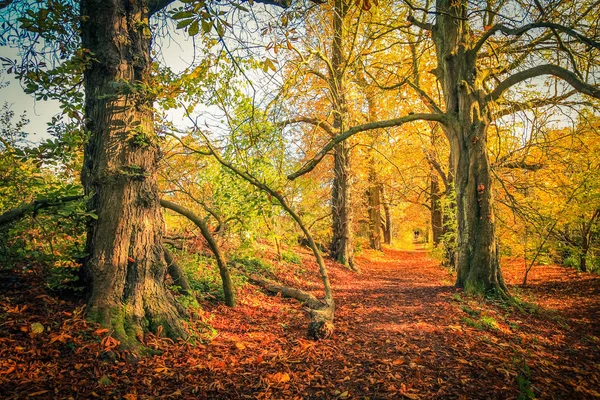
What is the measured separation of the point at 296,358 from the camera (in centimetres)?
329

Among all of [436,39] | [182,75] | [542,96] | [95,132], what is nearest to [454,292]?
[542,96]

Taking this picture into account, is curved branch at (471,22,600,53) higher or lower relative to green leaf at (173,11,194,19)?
higher

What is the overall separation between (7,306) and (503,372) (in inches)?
191

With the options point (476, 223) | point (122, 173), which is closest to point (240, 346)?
point (122, 173)

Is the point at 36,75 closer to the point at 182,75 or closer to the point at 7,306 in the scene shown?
the point at 182,75

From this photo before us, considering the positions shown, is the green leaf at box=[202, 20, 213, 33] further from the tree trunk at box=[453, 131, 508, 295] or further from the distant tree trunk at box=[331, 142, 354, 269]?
the distant tree trunk at box=[331, 142, 354, 269]

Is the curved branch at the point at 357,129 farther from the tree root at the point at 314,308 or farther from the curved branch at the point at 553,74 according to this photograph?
the tree root at the point at 314,308

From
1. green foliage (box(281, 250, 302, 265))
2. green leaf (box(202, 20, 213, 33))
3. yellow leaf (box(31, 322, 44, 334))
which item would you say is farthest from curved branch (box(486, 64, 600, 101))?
yellow leaf (box(31, 322, 44, 334))

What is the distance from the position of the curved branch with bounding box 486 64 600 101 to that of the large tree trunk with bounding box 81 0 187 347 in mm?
6648

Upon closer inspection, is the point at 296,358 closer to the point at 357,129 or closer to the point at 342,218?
the point at 357,129

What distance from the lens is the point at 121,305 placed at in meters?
3.07

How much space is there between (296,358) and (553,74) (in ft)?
21.7

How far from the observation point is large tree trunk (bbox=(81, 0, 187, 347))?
3.11 metres

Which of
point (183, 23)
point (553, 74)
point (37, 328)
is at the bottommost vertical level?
point (37, 328)
